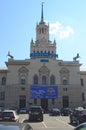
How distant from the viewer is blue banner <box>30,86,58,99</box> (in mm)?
73438

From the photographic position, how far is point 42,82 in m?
76.3

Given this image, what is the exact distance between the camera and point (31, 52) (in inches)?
3219

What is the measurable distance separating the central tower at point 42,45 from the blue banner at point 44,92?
342 inches

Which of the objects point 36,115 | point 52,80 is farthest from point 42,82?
point 36,115

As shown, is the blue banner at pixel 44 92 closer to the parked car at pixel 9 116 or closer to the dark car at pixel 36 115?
the dark car at pixel 36 115

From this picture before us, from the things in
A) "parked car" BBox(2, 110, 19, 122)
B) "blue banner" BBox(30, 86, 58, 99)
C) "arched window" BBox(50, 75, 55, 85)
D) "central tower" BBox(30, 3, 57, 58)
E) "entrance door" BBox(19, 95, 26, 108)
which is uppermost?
"central tower" BBox(30, 3, 57, 58)

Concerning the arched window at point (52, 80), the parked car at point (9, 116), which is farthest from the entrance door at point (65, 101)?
the parked car at point (9, 116)

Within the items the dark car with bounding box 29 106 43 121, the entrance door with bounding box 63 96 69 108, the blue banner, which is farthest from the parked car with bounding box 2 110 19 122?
the entrance door with bounding box 63 96 69 108

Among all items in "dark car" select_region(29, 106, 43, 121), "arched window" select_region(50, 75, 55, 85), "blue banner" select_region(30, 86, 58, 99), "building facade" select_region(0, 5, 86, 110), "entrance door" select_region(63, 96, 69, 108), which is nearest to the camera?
"dark car" select_region(29, 106, 43, 121)

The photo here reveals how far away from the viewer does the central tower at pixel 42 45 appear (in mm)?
78500

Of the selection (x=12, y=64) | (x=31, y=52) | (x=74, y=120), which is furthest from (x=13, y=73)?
(x=74, y=120)

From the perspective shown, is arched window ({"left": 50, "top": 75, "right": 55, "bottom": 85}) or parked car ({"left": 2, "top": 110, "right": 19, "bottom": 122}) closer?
parked car ({"left": 2, "top": 110, "right": 19, "bottom": 122})

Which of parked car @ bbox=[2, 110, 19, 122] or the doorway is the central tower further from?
parked car @ bbox=[2, 110, 19, 122]

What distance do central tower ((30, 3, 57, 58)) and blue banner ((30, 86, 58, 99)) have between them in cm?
869
